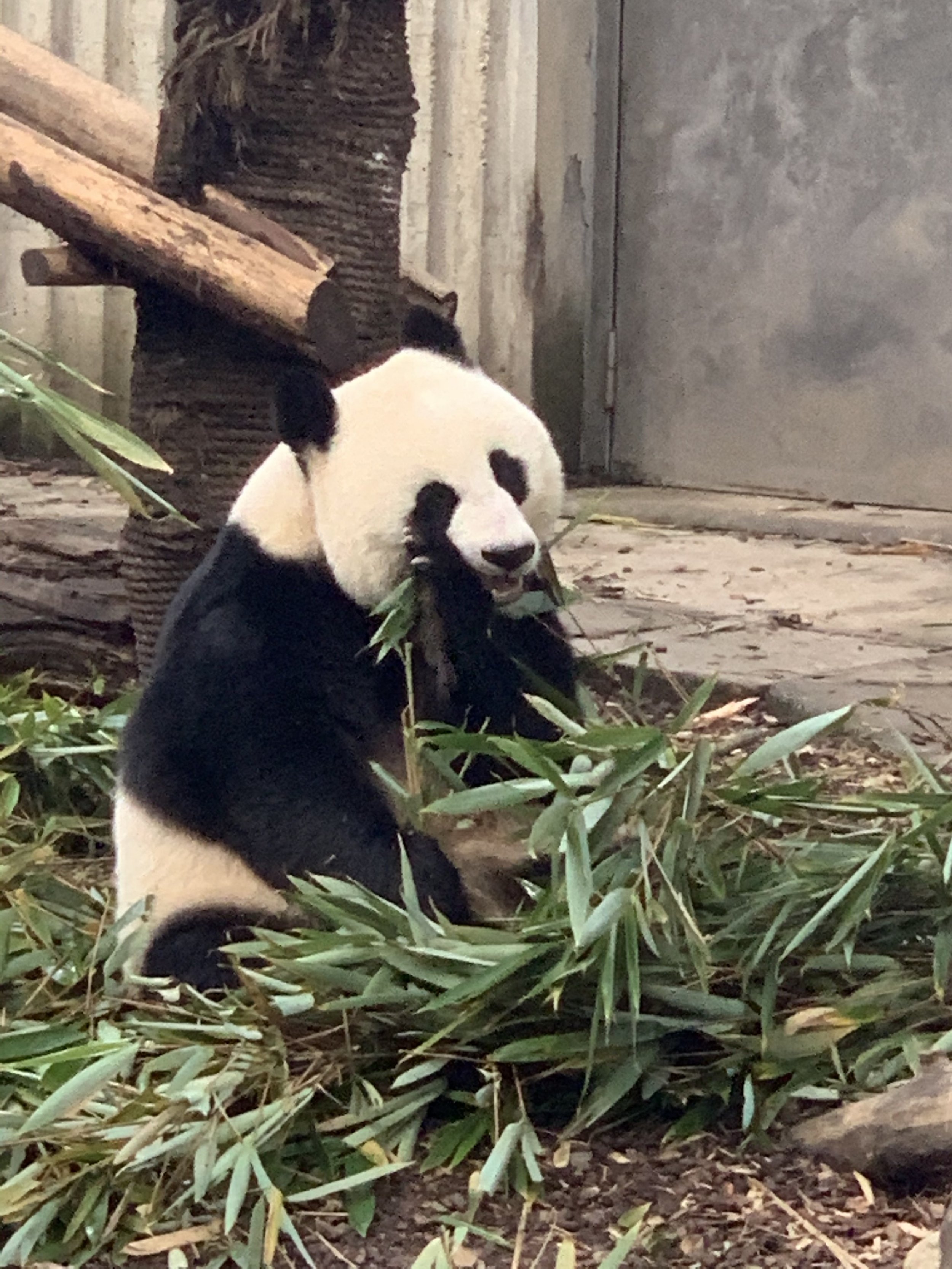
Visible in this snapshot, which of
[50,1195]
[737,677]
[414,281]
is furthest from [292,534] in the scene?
[414,281]

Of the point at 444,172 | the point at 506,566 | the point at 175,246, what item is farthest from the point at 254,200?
the point at 444,172

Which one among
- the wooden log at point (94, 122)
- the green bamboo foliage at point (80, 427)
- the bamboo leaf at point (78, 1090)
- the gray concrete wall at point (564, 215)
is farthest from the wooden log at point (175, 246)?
the gray concrete wall at point (564, 215)

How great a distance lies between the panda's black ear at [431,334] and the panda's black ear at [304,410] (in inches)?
8.4

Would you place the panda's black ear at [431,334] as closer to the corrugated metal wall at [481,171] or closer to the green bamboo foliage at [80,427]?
the green bamboo foliage at [80,427]

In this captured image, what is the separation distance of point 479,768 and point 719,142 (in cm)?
508

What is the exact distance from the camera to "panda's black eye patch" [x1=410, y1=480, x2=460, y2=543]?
7.04 ft

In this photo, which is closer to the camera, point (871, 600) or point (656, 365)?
point (871, 600)

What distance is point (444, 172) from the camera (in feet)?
23.5

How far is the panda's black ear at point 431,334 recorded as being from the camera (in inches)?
92.8

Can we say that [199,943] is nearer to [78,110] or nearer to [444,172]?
[78,110]

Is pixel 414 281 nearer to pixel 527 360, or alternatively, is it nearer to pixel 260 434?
pixel 260 434

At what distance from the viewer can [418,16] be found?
273 inches

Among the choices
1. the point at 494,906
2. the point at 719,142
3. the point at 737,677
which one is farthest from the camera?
the point at 719,142

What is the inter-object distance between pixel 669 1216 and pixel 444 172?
6154 mm
